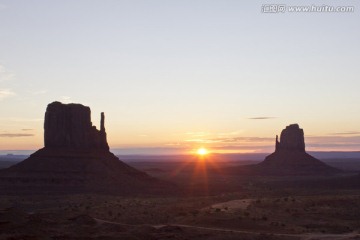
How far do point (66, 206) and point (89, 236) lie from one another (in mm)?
23637

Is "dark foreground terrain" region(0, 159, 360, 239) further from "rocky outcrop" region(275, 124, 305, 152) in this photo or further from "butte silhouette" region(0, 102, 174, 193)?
"rocky outcrop" region(275, 124, 305, 152)

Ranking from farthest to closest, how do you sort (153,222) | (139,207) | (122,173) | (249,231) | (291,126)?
(291,126)
(122,173)
(139,207)
(153,222)
(249,231)

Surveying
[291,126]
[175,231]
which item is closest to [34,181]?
[175,231]

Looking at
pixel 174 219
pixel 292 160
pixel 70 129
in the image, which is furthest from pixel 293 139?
pixel 174 219

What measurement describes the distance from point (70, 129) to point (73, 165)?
9.13m

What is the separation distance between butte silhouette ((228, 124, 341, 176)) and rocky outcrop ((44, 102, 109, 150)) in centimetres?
6754

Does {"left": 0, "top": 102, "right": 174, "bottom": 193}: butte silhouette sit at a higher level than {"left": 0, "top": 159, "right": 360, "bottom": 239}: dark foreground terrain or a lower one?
higher

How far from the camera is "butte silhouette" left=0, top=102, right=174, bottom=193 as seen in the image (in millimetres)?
87913

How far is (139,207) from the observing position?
215ft

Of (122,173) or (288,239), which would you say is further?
(122,173)

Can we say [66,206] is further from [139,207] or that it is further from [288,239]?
[288,239]

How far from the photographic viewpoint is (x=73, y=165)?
303ft

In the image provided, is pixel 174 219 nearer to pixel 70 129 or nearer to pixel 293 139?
pixel 70 129

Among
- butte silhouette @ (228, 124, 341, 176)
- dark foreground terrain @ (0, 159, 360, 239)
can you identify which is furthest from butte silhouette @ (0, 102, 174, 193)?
butte silhouette @ (228, 124, 341, 176)
